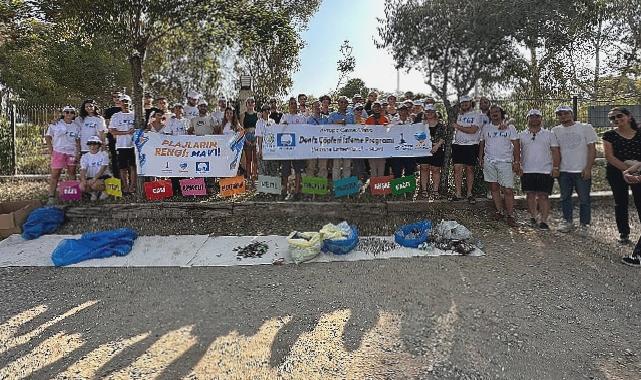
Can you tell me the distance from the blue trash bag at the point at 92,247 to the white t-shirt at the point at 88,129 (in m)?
2.46

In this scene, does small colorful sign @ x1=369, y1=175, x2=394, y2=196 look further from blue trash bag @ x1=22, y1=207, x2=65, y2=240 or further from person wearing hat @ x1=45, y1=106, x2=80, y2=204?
person wearing hat @ x1=45, y1=106, x2=80, y2=204

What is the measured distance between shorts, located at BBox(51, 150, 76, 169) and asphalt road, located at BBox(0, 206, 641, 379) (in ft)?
9.17

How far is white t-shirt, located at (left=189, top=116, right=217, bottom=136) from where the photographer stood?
28.3ft

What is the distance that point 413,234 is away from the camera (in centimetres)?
656

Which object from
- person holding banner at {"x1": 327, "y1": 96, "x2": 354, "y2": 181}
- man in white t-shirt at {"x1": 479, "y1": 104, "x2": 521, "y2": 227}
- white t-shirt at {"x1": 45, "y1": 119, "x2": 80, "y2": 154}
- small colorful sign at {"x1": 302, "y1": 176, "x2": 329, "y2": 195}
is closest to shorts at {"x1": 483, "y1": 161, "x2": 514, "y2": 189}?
man in white t-shirt at {"x1": 479, "y1": 104, "x2": 521, "y2": 227}

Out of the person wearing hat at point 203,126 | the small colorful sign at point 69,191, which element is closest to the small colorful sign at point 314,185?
the person wearing hat at point 203,126

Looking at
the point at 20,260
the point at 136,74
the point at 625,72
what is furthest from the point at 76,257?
the point at 625,72

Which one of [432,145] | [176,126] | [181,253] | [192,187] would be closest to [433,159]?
[432,145]

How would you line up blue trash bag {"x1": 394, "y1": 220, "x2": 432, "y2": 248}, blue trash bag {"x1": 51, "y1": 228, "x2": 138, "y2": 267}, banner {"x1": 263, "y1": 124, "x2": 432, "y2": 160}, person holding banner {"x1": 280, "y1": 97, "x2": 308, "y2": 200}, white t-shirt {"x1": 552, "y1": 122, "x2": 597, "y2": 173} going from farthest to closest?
person holding banner {"x1": 280, "y1": 97, "x2": 308, "y2": 200} → banner {"x1": 263, "y1": 124, "x2": 432, "y2": 160} → white t-shirt {"x1": 552, "y1": 122, "x2": 597, "y2": 173} → blue trash bag {"x1": 394, "y1": 220, "x2": 432, "y2": 248} → blue trash bag {"x1": 51, "y1": 228, "x2": 138, "y2": 267}

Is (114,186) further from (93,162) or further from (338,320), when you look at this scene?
(338,320)

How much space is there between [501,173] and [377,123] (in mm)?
2222

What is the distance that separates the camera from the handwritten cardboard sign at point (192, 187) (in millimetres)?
7961

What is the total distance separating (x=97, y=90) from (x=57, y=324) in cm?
1991

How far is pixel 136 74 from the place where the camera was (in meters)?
8.87
